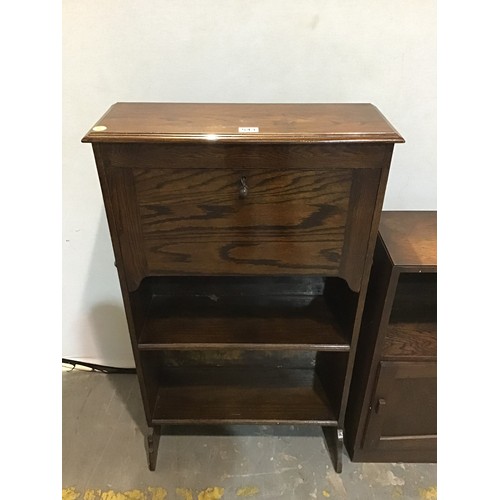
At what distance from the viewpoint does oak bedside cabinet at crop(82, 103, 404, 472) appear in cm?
88

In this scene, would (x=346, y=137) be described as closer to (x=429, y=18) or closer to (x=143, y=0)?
(x=429, y=18)

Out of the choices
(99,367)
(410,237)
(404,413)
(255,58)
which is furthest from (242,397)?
(255,58)

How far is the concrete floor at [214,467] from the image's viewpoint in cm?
130

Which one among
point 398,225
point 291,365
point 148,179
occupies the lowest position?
point 291,365

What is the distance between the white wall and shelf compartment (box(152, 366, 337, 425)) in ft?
2.21

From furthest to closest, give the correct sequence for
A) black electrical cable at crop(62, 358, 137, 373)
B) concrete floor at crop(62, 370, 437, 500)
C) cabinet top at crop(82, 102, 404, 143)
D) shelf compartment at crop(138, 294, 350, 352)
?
1. black electrical cable at crop(62, 358, 137, 373)
2. concrete floor at crop(62, 370, 437, 500)
3. shelf compartment at crop(138, 294, 350, 352)
4. cabinet top at crop(82, 102, 404, 143)

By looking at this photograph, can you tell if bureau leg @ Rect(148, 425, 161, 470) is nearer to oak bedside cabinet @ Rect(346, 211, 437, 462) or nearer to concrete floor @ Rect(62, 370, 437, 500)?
concrete floor @ Rect(62, 370, 437, 500)

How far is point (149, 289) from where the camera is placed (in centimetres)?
131

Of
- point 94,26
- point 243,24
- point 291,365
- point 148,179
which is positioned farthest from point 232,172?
point 291,365

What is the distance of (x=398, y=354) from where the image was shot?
3.90ft

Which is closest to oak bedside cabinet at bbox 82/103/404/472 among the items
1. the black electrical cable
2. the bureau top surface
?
the bureau top surface

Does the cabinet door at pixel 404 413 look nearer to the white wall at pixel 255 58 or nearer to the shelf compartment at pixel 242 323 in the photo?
the shelf compartment at pixel 242 323

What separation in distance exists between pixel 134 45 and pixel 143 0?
4.0 inches

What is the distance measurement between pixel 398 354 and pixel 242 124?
690 millimetres
